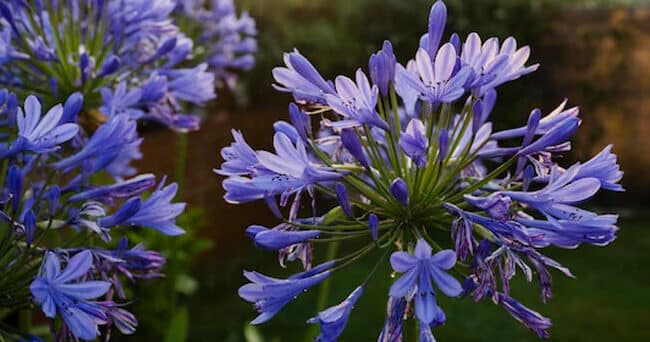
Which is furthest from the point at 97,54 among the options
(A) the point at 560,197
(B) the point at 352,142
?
(A) the point at 560,197

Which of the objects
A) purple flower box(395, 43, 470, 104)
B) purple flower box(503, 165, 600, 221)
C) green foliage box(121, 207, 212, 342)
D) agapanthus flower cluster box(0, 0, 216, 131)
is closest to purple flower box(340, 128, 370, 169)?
purple flower box(395, 43, 470, 104)

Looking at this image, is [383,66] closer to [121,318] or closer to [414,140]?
[414,140]

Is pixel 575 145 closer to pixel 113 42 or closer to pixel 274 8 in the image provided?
pixel 274 8

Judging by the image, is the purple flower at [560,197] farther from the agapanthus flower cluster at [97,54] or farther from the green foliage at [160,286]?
the green foliage at [160,286]

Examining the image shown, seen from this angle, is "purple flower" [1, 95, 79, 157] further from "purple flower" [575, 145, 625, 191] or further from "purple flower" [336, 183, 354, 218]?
"purple flower" [575, 145, 625, 191]

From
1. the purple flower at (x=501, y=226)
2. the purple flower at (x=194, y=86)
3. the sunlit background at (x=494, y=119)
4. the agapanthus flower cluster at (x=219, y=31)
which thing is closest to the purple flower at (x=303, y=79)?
the purple flower at (x=501, y=226)
